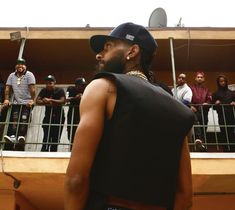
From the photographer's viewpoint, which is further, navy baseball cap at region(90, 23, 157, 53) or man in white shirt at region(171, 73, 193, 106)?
man in white shirt at region(171, 73, 193, 106)

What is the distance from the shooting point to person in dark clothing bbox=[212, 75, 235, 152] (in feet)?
27.0

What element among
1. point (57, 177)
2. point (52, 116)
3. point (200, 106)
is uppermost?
point (200, 106)

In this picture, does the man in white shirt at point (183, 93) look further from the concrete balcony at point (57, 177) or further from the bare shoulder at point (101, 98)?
the bare shoulder at point (101, 98)

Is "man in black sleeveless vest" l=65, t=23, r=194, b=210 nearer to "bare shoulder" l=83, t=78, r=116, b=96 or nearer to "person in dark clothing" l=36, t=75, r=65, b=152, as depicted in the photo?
"bare shoulder" l=83, t=78, r=116, b=96

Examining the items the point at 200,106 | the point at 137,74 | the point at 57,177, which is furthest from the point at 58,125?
the point at 137,74

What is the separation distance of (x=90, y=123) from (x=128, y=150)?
0.19 m

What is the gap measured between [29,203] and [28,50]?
397 cm

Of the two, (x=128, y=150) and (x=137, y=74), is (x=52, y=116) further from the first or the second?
(x=128, y=150)

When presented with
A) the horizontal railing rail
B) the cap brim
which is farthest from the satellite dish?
the cap brim

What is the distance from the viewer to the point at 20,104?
8141 millimetres

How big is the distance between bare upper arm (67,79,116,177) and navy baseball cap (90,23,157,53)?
311 mm

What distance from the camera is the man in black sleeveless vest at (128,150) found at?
5.54ft

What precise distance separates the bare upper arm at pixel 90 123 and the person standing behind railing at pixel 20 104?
20.2 feet

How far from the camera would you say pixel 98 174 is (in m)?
1.72
